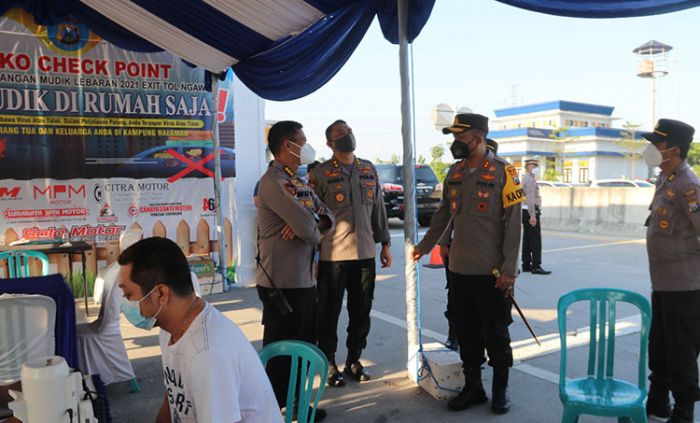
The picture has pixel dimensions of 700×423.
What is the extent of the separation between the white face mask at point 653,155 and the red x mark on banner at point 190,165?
5.16m

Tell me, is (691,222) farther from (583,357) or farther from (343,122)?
(343,122)

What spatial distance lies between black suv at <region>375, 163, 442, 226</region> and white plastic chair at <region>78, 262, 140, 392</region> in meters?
10.6

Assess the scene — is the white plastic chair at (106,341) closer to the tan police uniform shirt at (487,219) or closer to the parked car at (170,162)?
the tan police uniform shirt at (487,219)

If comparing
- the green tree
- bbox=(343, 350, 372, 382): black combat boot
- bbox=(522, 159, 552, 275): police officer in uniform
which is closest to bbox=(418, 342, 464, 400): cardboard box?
bbox=(343, 350, 372, 382): black combat boot

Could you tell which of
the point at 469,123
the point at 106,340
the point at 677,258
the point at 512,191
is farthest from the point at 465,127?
the point at 106,340

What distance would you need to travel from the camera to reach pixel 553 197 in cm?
1494

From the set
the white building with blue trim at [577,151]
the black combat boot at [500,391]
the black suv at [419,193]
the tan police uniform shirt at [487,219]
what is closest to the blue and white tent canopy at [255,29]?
the tan police uniform shirt at [487,219]

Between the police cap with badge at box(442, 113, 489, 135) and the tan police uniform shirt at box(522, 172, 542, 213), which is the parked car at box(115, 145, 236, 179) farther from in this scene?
the tan police uniform shirt at box(522, 172, 542, 213)

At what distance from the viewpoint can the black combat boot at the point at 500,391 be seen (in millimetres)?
3293

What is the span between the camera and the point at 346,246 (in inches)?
148

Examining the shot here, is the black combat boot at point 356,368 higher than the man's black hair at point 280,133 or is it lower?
lower

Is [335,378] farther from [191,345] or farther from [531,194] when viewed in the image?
[531,194]

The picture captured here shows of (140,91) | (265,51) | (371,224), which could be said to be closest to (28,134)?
(140,91)

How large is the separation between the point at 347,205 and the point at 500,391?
1.66 metres
